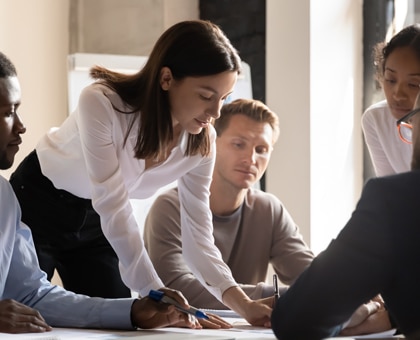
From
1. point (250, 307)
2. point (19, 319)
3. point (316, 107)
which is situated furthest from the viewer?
point (316, 107)

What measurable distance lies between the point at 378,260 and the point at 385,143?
155cm

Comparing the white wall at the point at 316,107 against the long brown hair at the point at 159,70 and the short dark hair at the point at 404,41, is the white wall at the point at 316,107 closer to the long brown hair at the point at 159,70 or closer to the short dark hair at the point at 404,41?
the short dark hair at the point at 404,41

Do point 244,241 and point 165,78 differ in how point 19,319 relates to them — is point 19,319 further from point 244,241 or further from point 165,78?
point 244,241

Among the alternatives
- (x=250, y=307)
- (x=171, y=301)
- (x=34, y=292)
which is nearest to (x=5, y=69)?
(x=34, y=292)

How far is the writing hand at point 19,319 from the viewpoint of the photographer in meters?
1.90

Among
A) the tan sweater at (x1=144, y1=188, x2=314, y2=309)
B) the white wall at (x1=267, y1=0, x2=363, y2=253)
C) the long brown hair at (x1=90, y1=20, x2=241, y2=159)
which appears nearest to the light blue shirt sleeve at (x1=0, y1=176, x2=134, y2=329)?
the long brown hair at (x1=90, y1=20, x2=241, y2=159)

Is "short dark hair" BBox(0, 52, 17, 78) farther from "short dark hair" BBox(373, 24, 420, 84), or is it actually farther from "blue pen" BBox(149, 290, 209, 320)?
"short dark hair" BBox(373, 24, 420, 84)

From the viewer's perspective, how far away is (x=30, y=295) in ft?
6.91

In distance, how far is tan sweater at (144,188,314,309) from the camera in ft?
9.52

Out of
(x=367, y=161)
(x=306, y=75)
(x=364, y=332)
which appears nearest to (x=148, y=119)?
(x=364, y=332)

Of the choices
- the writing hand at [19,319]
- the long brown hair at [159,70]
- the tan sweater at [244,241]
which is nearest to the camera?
the writing hand at [19,319]

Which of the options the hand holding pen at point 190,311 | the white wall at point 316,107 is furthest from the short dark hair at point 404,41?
the white wall at point 316,107

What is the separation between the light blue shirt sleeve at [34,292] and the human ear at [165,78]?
0.49 m

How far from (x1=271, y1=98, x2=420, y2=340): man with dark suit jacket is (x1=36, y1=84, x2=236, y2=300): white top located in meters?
0.95
